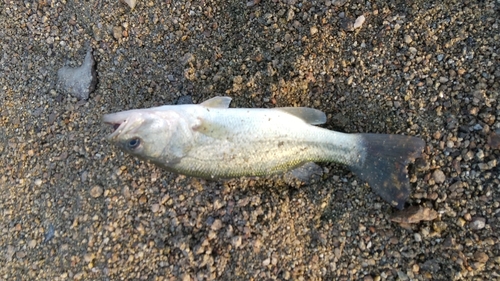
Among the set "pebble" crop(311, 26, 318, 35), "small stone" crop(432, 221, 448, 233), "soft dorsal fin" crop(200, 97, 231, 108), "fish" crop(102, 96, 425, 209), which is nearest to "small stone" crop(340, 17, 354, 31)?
"pebble" crop(311, 26, 318, 35)

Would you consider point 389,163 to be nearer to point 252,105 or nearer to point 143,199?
point 252,105

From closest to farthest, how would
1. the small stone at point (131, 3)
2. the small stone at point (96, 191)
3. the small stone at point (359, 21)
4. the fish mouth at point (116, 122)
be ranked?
1. the fish mouth at point (116, 122)
2. the small stone at point (359, 21)
3. the small stone at point (96, 191)
4. the small stone at point (131, 3)

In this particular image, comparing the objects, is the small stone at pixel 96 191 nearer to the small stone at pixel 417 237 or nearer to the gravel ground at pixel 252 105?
the gravel ground at pixel 252 105

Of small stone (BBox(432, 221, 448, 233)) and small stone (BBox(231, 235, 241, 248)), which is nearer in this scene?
small stone (BBox(432, 221, 448, 233))

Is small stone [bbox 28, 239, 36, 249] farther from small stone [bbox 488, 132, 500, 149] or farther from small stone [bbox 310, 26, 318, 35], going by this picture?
small stone [bbox 488, 132, 500, 149]

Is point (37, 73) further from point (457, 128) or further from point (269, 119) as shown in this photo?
point (457, 128)

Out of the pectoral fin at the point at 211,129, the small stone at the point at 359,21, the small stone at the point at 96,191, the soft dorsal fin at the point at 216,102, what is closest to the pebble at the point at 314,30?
the small stone at the point at 359,21

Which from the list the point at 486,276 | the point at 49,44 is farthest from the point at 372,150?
the point at 49,44

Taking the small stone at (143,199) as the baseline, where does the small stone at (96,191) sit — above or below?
above
